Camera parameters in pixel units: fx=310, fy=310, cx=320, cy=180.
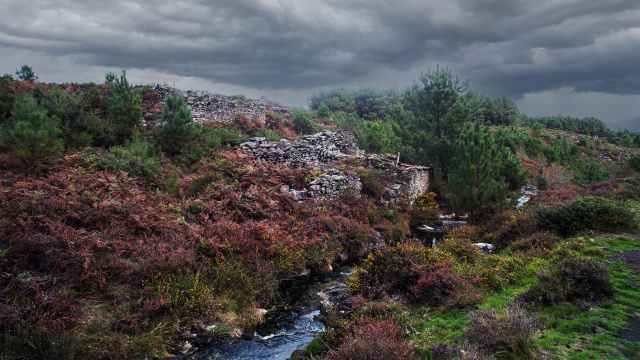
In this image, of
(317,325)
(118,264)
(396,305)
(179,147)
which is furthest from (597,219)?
(179,147)

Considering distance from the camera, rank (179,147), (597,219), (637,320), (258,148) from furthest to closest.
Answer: (258,148) → (179,147) → (597,219) → (637,320)

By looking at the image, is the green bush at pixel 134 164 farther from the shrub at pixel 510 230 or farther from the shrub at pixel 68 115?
the shrub at pixel 510 230

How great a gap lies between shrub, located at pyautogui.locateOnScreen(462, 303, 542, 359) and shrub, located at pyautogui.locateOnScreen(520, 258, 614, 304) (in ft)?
3.23

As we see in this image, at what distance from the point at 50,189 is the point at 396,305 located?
33.1ft

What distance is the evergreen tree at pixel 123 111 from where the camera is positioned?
16.7 meters

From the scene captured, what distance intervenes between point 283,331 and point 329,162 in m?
13.6

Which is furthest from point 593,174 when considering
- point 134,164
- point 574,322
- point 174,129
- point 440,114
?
point 134,164

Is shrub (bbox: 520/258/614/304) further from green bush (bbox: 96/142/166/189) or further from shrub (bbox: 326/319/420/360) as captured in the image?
green bush (bbox: 96/142/166/189)

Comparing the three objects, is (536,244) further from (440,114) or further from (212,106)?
(212,106)

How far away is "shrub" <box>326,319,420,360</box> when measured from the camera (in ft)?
15.8

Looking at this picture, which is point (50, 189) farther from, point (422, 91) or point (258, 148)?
point (422, 91)

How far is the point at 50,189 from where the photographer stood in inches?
353

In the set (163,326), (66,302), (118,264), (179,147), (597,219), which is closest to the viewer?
(66,302)

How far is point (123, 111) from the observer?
16.9 metres
